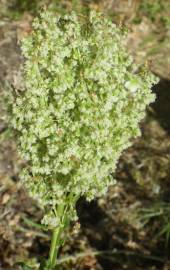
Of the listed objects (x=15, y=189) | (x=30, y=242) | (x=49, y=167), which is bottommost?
(x=30, y=242)

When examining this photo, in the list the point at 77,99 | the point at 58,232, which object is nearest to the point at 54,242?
the point at 58,232

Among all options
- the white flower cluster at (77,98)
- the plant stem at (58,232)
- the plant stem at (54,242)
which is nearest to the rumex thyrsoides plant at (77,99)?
the white flower cluster at (77,98)

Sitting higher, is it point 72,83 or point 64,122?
point 72,83

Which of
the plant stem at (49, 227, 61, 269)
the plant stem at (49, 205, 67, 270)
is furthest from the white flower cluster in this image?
the plant stem at (49, 227, 61, 269)

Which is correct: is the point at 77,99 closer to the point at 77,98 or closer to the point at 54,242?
the point at 77,98

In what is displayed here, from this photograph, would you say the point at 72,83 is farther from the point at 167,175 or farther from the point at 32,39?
the point at 167,175

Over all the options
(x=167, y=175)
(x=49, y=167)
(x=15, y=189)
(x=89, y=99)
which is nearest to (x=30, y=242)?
(x=15, y=189)

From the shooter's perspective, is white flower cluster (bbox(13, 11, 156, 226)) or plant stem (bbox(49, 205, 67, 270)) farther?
plant stem (bbox(49, 205, 67, 270))

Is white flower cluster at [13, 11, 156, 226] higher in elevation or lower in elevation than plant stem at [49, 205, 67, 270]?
higher

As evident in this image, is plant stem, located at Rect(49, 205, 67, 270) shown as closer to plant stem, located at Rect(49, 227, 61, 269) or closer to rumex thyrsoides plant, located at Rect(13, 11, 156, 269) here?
plant stem, located at Rect(49, 227, 61, 269)
